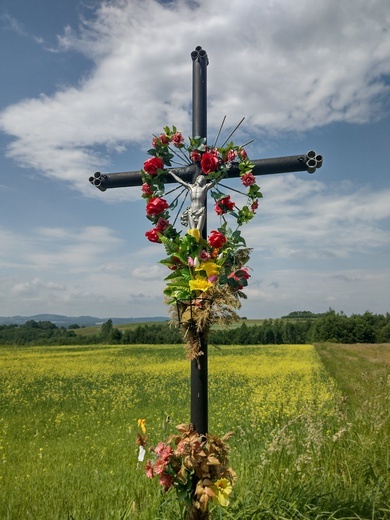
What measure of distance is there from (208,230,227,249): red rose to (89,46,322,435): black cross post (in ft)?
0.67

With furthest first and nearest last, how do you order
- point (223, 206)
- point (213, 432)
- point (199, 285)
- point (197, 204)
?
point (213, 432) < point (223, 206) < point (197, 204) < point (199, 285)

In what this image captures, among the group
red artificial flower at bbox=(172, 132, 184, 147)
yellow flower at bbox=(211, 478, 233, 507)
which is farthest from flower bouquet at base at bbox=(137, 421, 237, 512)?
red artificial flower at bbox=(172, 132, 184, 147)

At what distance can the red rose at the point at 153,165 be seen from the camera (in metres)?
3.69

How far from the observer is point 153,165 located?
369 centimetres

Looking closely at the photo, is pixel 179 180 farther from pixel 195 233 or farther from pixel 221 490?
pixel 221 490

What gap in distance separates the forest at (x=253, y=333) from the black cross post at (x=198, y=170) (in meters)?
40.4

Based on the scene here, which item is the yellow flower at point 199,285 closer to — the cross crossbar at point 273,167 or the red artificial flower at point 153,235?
the red artificial flower at point 153,235

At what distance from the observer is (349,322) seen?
62312mm

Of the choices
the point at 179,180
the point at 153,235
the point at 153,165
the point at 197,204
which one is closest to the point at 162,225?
the point at 153,235

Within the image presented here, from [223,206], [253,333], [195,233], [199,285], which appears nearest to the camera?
[199,285]

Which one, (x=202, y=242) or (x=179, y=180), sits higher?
(x=179, y=180)

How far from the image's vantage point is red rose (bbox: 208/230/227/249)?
10.5ft

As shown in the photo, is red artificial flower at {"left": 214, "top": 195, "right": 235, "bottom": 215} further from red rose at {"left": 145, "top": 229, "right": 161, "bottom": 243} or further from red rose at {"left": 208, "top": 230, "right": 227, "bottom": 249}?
red rose at {"left": 145, "top": 229, "right": 161, "bottom": 243}

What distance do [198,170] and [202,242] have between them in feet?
2.48
